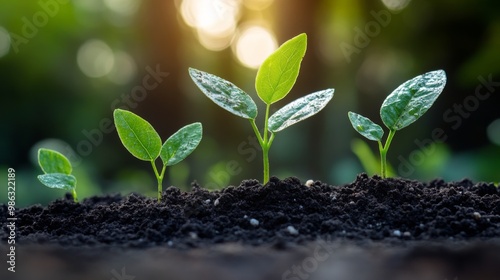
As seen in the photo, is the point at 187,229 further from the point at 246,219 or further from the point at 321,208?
the point at 321,208

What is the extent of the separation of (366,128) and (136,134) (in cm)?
39

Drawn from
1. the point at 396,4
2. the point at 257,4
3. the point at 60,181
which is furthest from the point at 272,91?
the point at 257,4

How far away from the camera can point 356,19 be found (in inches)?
114

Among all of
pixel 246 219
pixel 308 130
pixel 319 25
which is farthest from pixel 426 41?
pixel 246 219

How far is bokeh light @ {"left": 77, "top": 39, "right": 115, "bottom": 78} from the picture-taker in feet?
12.7

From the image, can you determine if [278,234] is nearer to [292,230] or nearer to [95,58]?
[292,230]

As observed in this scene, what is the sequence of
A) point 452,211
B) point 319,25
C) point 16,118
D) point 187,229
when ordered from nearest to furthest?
point 187,229 < point 452,211 < point 319,25 < point 16,118

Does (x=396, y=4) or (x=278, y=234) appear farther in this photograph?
(x=396, y=4)

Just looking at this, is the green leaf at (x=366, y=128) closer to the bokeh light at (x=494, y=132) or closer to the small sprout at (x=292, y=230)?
the small sprout at (x=292, y=230)

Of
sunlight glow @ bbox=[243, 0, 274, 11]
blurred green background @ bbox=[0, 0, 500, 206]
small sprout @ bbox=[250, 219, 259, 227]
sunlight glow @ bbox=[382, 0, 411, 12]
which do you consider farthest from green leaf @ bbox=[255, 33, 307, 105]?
sunlight glow @ bbox=[243, 0, 274, 11]

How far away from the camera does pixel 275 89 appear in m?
0.85

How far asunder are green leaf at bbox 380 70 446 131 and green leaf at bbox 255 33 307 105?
171 mm

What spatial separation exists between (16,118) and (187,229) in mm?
3324

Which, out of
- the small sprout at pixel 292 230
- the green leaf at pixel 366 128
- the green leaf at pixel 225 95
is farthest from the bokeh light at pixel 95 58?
the small sprout at pixel 292 230
